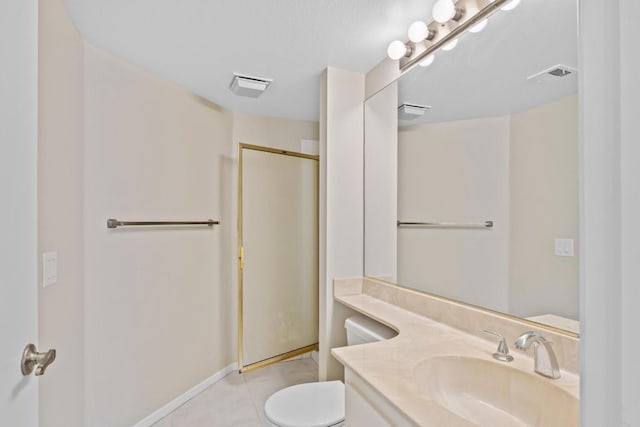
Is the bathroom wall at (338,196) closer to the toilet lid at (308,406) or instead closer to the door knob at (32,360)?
the toilet lid at (308,406)

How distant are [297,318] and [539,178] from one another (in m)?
2.33

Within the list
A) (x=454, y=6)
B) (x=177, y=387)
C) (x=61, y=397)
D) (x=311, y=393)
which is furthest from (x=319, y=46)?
(x=177, y=387)

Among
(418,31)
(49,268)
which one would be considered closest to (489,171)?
(418,31)

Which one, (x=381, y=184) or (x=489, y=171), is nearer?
(x=489, y=171)

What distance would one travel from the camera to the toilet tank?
1724 millimetres

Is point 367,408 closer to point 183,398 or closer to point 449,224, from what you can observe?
point 449,224

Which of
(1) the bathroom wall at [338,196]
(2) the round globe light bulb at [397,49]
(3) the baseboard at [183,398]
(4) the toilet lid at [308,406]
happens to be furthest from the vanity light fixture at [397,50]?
(3) the baseboard at [183,398]

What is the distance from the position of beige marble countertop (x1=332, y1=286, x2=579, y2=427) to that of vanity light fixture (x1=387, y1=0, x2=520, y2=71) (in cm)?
129

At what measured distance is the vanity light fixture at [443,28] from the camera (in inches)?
55.4

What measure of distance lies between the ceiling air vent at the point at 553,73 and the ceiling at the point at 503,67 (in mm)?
13

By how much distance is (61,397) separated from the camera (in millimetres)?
1497

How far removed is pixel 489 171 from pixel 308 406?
1351 millimetres

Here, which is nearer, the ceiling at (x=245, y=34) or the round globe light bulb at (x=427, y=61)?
the ceiling at (x=245, y=34)

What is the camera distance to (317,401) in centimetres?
167
